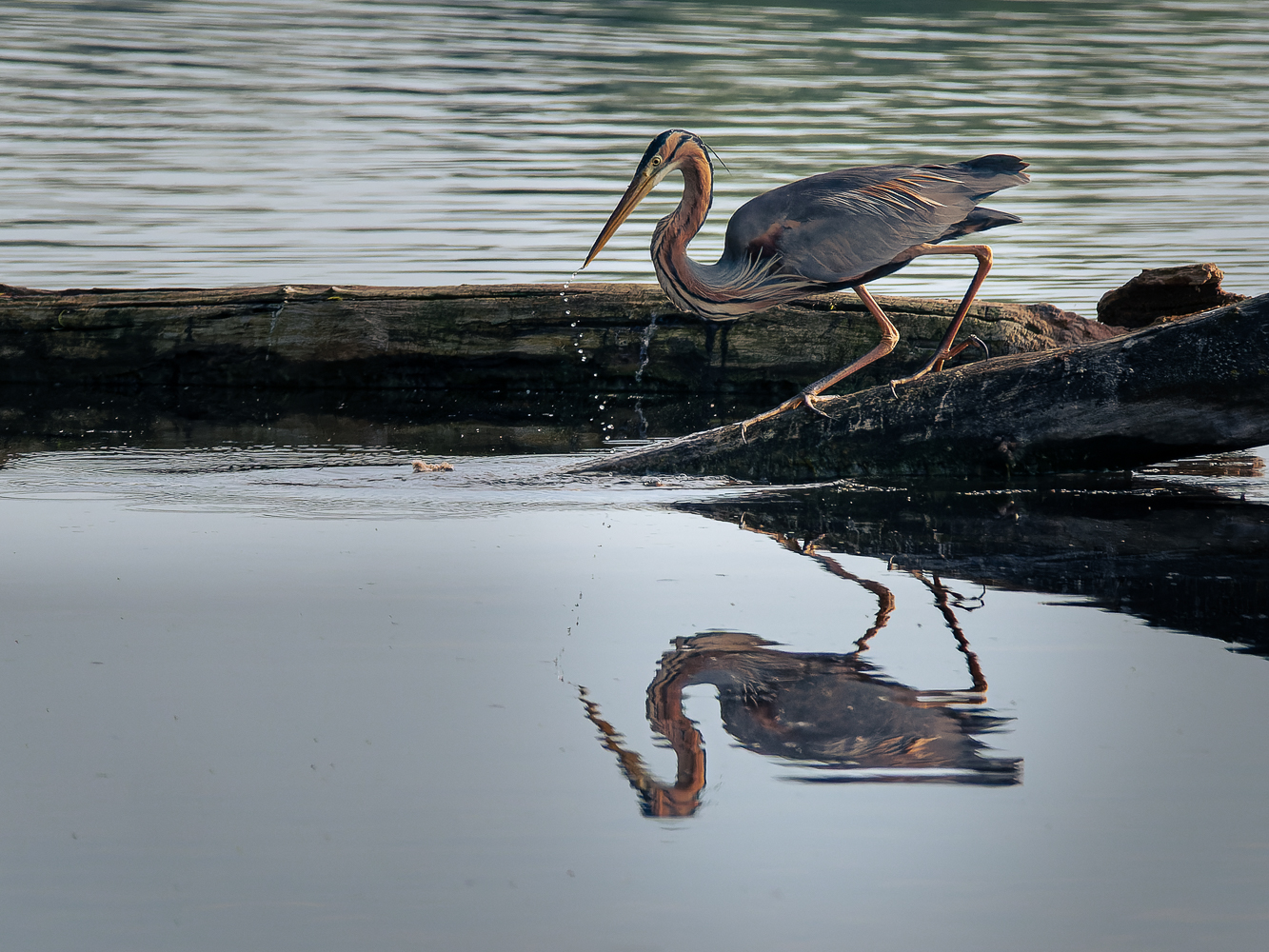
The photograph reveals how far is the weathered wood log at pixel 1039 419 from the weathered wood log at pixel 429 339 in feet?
8.33

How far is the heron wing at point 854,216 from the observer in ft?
23.1

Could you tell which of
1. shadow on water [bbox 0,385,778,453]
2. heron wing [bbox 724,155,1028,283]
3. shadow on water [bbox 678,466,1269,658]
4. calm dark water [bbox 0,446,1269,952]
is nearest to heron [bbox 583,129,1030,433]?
heron wing [bbox 724,155,1028,283]

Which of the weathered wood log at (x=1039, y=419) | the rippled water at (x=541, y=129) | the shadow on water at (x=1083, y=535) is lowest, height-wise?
the shadow on water at (x=1083, y=535)

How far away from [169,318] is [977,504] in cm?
615

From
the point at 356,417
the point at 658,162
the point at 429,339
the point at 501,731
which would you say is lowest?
the point at 501,731

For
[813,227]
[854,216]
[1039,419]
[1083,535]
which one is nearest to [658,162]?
[813,227]

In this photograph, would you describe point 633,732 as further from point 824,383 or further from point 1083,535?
point 824,383

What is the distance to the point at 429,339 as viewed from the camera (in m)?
10.2

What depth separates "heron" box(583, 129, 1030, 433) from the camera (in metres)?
7.05

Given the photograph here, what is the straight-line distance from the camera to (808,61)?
119 feet

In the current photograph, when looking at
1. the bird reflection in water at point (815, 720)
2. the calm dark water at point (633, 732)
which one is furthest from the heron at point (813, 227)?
the bird reflection in water at point (815, 720)

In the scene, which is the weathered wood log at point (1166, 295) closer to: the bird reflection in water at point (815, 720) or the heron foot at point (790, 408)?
the heron foot at point (790, 408)

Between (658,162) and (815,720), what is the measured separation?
4.09 metres

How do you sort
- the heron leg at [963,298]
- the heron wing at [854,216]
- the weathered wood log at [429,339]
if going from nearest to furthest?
the heron wing at [854,216], the heron leg at [963,298], the weathered wood log at [429,339]
